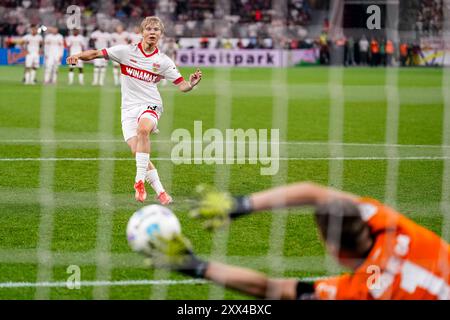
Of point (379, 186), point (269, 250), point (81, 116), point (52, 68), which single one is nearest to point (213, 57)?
point (52, 68)

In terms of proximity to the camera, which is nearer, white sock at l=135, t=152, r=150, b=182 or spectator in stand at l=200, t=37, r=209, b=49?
white sock at l=135, t=152, r=150, b=182

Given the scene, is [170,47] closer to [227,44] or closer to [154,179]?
[227,44]

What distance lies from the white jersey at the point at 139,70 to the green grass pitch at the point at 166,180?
106 centimetres

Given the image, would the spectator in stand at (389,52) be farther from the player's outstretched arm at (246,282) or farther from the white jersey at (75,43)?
the player's outstretched arm at (246,282)

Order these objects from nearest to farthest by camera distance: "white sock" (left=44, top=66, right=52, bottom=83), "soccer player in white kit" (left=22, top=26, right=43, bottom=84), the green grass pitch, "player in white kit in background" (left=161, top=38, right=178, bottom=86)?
the green grass pitch < "soccer player in white kit" (left=22, top=26, right=43, bottom=84) < "white sock" (left=44, top=66, right=52, bottom=83) < "player in white kit in background" (left=161, top=38, right=178, bottom=86)

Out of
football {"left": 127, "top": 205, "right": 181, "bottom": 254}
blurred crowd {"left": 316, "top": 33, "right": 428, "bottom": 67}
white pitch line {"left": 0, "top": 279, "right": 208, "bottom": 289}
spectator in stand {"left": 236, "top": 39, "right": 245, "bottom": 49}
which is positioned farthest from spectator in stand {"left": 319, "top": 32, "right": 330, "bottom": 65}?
football {"left": 127, "top": 205, "right": 181, "bottom": 254}

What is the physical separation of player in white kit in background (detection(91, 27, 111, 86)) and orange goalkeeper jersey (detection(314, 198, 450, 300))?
71.8 ft

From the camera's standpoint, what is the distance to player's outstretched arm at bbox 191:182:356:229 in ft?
13.2

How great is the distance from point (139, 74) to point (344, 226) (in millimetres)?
5310

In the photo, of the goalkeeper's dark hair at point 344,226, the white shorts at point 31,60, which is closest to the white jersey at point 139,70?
the goalkeeper's dark hair at point 344,226

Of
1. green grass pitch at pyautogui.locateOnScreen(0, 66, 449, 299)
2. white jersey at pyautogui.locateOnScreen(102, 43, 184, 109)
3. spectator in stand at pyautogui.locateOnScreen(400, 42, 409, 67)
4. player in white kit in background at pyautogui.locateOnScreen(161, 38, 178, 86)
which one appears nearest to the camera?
green grass pitch at pyautogui.locateOnScreen(0, 66, 449, 299)

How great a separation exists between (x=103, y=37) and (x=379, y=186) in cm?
2099

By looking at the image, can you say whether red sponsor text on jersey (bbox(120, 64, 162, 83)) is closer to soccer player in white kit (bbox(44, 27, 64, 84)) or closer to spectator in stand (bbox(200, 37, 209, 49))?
soccer player in white kit (bbox(44, 27, 64, 84))

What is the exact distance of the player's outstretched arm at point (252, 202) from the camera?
4012 millimetres
